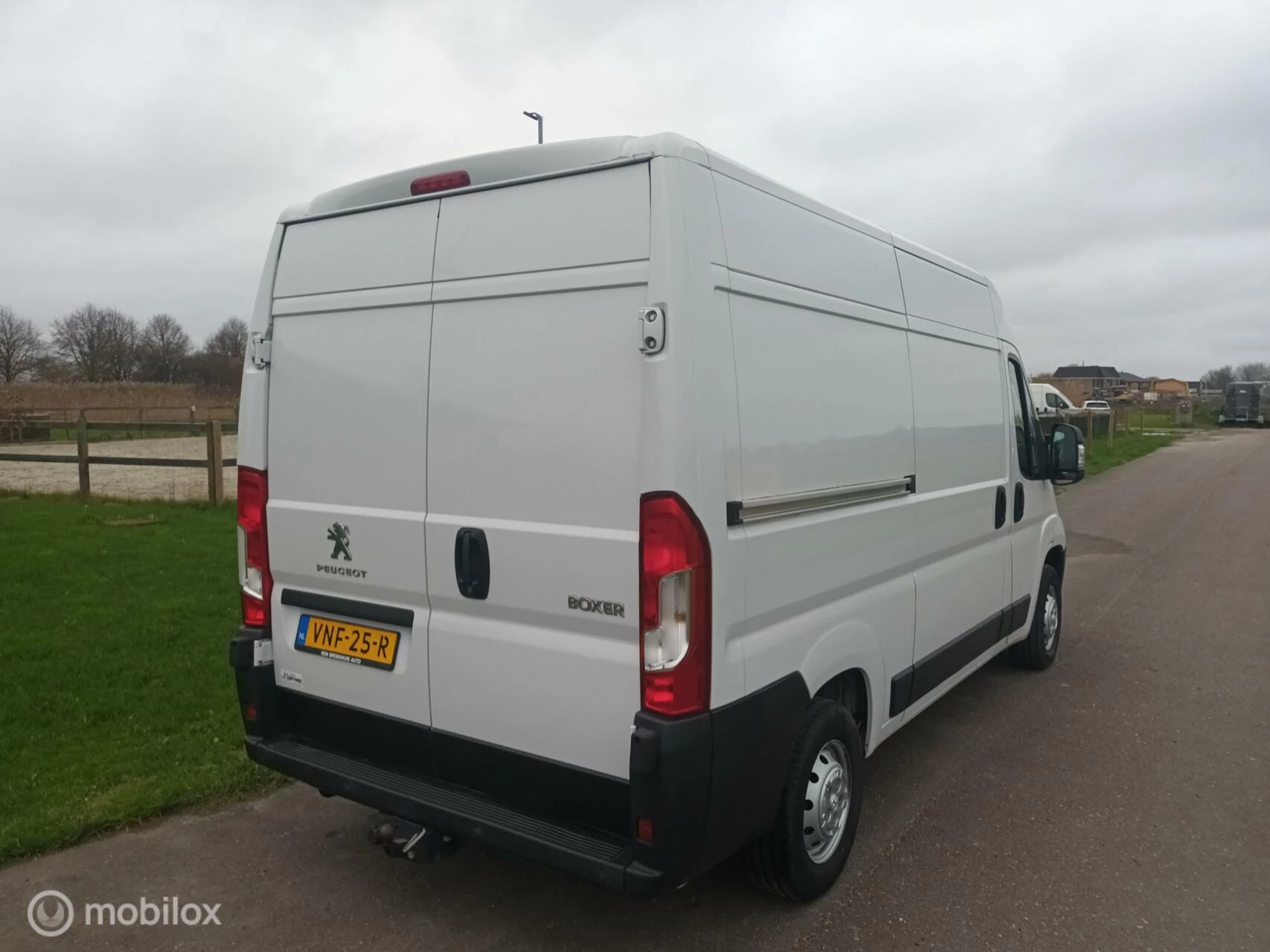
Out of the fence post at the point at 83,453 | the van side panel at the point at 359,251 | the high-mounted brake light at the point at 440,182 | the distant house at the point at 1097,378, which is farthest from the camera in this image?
the distant house at the point at 1097,378

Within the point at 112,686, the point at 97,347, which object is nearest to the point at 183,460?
the point at 112,686

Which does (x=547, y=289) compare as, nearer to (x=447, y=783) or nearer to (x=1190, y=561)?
(x=447, y=783)

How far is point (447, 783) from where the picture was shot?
10.7ft

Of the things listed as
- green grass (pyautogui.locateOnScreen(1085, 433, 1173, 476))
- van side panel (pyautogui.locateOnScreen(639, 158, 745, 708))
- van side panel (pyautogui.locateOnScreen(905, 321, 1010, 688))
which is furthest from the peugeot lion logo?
green grass (pyautogui.locateOnScreen(1085, 433, 1173, 476))

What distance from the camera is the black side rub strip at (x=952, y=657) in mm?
4074

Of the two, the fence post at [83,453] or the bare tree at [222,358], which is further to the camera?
the bare tree at [222,358]

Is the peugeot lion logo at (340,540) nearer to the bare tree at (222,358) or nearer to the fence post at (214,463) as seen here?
the fence post at (214,463)

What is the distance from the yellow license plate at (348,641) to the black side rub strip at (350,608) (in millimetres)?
41

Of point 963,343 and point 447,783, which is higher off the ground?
point 963,343

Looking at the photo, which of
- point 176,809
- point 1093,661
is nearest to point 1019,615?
point 1093,661

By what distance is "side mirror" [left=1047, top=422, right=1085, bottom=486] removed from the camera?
5680mm

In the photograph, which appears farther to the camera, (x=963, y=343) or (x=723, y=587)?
(x=963, y=343)

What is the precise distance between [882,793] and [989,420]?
81.1 inches

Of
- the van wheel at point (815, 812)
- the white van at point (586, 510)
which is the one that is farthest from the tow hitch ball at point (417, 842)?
the van wheel at point (815, 812)
